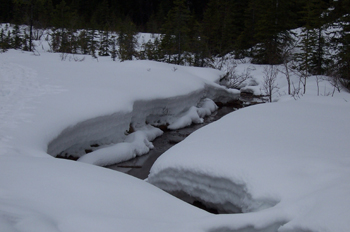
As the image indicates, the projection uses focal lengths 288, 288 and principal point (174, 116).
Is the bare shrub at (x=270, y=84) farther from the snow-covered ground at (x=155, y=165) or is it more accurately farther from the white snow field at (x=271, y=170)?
the white snow field at (x=271, y=170)

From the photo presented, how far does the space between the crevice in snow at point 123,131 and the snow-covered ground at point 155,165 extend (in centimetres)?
3

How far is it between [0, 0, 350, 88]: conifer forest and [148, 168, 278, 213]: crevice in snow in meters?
10.8

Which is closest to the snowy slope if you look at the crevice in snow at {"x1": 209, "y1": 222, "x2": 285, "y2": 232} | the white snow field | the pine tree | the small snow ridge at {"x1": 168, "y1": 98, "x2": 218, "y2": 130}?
the small snow ridge at {"x1": 168, "y1": 98, "x2": 218, "y2": 130}

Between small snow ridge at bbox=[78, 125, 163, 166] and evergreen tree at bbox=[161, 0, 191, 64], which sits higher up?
evergreen tree at bbox=[161, 0, 191, 64]

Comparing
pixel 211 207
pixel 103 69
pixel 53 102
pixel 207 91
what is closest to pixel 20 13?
pixel 103 69

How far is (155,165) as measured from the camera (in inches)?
193

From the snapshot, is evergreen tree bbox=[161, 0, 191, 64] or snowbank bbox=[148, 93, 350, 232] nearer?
snowbank bbox=[148, 93, 350, 232]

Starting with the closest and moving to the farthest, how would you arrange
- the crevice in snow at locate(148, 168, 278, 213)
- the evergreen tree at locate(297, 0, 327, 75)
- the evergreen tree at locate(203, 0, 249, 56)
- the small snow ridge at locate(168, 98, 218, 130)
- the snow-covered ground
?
the snow-covered ground → the crevice in snow at locate(148, 168, 278, 213) → the small snow ridge at locate(168, 98, 218, 130) → the evergreen tree at locate(297, 0, 327, 75) → the evergreen tree at locate(203, 0, 249, 56)

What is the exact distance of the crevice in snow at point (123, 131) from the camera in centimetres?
649

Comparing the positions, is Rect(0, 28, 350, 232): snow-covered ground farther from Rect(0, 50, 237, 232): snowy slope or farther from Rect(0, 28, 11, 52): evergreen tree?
Rect(0, 28, 11, 52): evergreen tree

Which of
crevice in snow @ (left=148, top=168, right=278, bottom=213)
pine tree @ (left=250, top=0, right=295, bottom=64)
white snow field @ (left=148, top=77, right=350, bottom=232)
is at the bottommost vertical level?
crevice in snow @ (left=148, top=168, right=278, bottom=213)

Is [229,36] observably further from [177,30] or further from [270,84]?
[270,84]

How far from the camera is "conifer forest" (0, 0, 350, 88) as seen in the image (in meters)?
17.1

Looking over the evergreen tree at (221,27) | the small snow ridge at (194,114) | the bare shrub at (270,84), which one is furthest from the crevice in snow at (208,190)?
the evergreen tree at (221,27)
